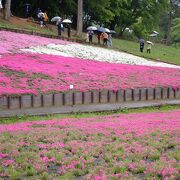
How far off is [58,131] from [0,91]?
5.12m

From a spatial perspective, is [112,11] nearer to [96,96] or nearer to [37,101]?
[96,96]

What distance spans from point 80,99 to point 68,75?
3342mm

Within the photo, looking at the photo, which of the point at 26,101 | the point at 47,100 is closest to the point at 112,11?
the point at 47,100

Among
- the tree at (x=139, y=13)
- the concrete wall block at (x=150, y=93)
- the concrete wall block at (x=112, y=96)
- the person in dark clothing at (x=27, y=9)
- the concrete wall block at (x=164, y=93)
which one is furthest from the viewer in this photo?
the tree at (x=139, y=13)

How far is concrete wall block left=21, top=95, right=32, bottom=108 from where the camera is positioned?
49.5ft

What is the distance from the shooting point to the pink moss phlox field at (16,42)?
77.3ft

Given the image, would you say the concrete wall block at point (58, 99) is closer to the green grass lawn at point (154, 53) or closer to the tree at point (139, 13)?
the green grass lawn at point (154, 53)

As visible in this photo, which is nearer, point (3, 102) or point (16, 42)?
point (3, 102)

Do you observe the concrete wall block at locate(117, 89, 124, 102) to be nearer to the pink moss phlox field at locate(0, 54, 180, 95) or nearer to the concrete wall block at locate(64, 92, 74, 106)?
the pink moss phlox field at locate(0, 54, 180, 95)

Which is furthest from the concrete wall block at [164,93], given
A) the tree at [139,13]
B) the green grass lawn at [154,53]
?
the tree at [139,13]

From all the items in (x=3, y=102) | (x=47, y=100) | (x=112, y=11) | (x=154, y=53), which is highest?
(x=112, y=11)

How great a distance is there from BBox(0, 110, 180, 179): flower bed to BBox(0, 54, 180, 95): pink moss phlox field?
17.4 feet

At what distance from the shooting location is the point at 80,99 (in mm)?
16641

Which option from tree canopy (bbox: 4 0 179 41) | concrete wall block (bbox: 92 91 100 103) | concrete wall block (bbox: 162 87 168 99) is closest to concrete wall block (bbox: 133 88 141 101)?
concrete wall block (bbox: 162 87 168 99)
